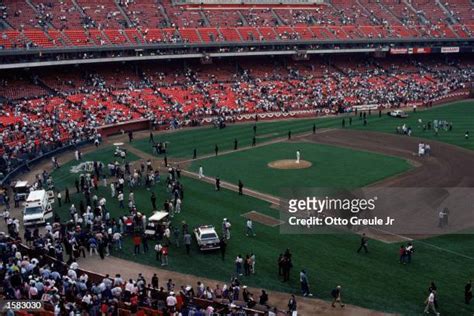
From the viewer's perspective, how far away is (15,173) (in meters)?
43.5

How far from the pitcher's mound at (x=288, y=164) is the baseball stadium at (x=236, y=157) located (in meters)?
0.41

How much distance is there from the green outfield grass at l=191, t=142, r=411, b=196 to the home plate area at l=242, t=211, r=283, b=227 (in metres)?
4.30

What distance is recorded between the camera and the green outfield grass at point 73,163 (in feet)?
136

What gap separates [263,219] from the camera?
32875 millimetres

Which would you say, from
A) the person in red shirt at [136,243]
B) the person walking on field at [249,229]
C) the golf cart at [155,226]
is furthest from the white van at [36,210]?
the person walking on field at [249,229]

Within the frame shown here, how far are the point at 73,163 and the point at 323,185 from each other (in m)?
22.3

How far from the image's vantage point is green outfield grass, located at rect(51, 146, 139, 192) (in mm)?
41562

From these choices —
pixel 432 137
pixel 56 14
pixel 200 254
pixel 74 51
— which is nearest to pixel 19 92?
pixel 74 51

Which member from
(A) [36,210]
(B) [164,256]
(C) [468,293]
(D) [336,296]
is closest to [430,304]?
(C) [468,293]

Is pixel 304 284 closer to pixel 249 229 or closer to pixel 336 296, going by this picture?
pixel 336 296

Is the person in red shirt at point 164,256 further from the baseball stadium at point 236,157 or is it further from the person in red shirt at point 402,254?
the person in red shirt at point 402,254

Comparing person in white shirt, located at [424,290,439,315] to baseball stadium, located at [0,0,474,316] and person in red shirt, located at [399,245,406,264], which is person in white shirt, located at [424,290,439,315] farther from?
person in red shirt, located at [399,245,406,264]

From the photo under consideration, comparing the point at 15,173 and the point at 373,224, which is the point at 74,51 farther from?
the point at 373,224

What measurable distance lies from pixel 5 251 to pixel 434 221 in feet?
75.4
